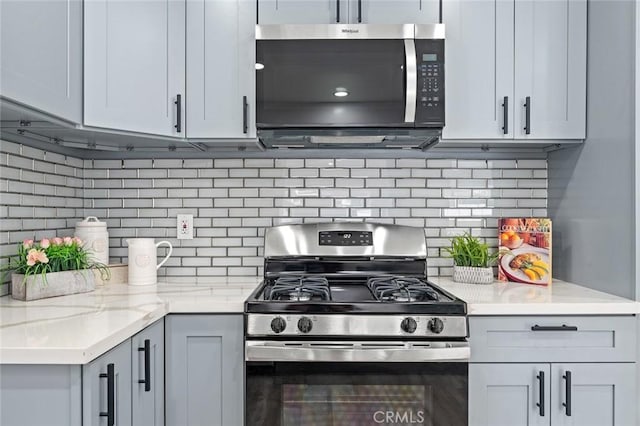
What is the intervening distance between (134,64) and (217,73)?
0.32m

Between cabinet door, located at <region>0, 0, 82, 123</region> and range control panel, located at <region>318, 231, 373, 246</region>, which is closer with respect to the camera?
cabinet door, located at <region>0, 0, 82, 123</region>

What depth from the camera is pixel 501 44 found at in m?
2.16

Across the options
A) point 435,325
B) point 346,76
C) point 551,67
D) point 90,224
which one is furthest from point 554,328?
point 90,224

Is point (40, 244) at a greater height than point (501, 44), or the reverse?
point (501, 44)

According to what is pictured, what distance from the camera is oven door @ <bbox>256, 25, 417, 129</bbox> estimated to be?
2078 millimetres

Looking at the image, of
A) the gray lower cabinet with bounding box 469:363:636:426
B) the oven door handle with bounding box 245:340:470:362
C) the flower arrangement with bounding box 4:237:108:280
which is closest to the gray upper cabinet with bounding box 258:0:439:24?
the flower arrangement with bounding box 4:237:108:280

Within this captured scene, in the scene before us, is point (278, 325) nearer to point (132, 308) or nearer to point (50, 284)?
point (132, 308)

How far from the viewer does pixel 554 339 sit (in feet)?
6.06

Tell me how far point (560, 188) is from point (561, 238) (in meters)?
0.23

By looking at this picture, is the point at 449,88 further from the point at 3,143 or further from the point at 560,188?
the point at 3,143

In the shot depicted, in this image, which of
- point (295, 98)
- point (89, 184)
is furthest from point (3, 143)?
point (295, 98)

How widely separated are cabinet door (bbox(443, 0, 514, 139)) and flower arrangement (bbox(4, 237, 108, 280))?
1.54 metres

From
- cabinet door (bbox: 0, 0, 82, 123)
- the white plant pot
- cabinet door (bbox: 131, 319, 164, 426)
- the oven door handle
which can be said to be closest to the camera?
cabinet door (bbox: 0, 0, 82, 123)

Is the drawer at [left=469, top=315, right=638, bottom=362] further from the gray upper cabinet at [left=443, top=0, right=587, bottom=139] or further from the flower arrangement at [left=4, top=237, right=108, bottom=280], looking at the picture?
the flower arrangement at [left=4, top=237, right=108, bottom=280]
